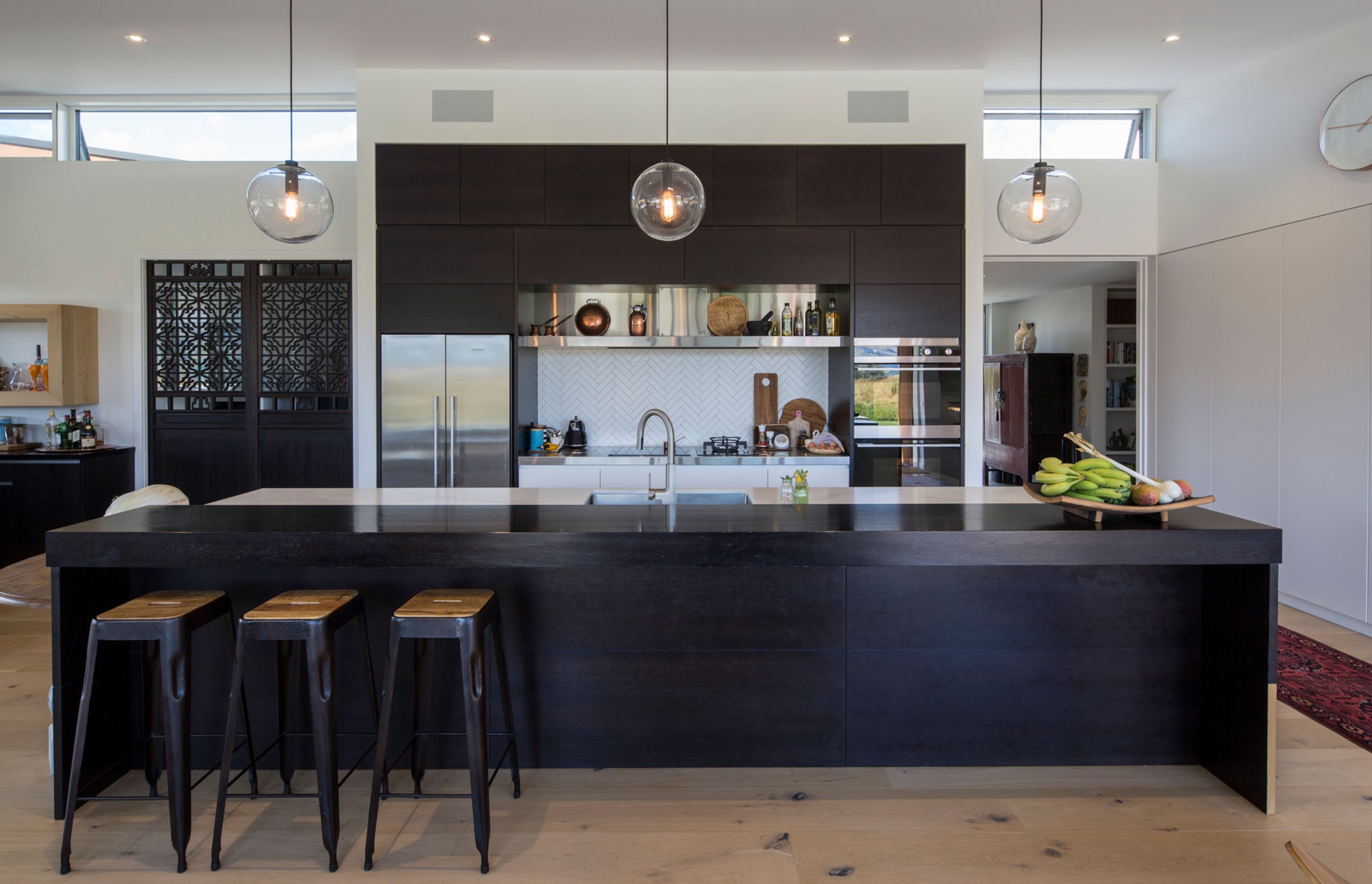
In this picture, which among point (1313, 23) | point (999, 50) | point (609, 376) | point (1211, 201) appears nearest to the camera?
point (1313, 23)

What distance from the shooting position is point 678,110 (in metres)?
5.27

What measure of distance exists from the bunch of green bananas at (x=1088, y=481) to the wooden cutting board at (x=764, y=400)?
9.96 ft

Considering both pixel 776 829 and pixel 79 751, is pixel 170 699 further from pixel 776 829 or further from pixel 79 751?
pixel 776 829

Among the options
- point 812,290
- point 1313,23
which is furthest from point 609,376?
point 1313,23

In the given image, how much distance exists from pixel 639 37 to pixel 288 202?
256 centimetres

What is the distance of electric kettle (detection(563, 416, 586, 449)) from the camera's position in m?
5.65

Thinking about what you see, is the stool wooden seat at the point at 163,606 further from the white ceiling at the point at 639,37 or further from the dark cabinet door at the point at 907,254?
the dark cabinet door at the point at 907,254

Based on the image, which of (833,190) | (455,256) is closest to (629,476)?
(455,256)

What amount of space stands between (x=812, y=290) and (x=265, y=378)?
3.93 meters

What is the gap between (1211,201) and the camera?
17.5 ft

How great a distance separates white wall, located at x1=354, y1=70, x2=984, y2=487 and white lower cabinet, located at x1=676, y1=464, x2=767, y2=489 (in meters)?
1.59

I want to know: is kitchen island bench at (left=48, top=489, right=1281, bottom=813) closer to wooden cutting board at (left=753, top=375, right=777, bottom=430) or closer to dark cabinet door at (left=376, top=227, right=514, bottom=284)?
dark cabinet door at (left=376, top=227, right=514, bottom=284)

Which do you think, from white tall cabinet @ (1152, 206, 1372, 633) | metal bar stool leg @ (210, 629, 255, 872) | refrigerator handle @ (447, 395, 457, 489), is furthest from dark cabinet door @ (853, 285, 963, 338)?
metal bar stool leg @ (210, 629, 255, 872)

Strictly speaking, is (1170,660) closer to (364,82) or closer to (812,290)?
(812,290)
